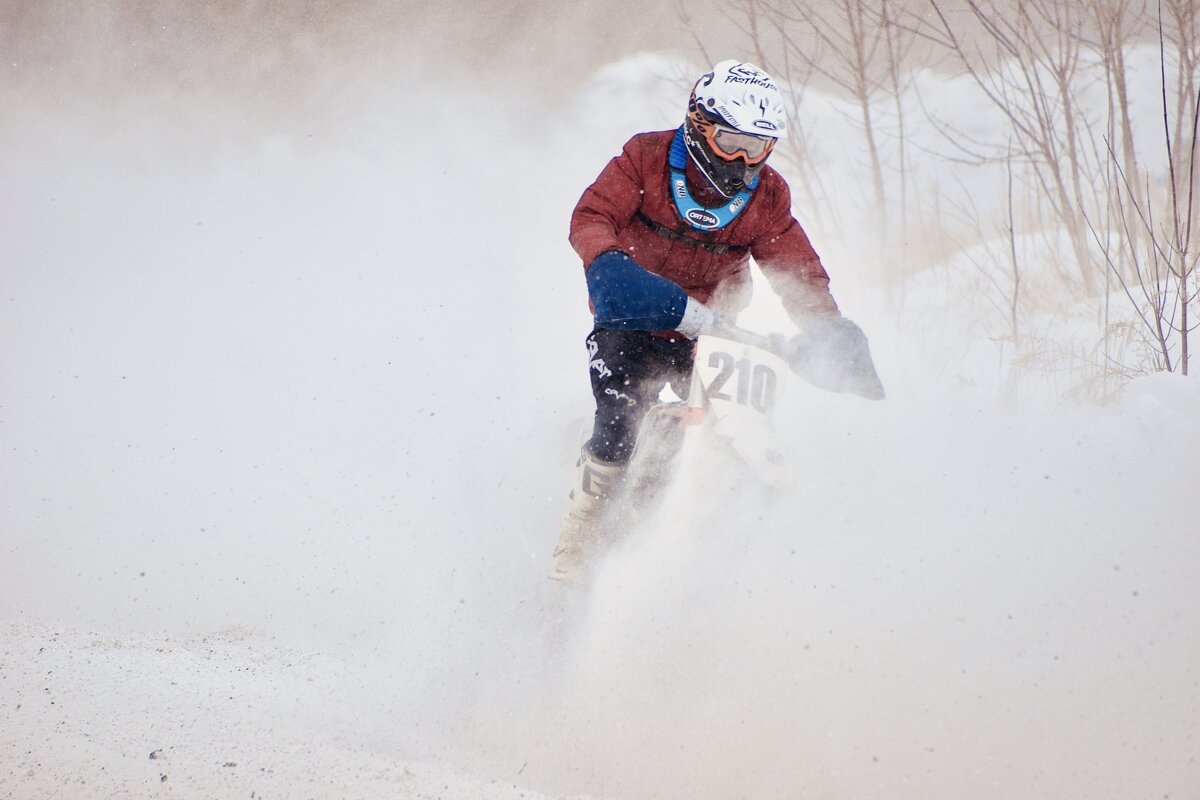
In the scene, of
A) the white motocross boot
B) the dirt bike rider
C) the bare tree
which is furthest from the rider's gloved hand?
the bare tree

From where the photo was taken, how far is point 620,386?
2.84m

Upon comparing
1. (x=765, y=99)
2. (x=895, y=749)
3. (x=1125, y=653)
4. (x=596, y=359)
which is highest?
(x=765, y=99)

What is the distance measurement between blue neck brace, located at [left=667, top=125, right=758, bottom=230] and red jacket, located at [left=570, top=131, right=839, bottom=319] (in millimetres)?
22

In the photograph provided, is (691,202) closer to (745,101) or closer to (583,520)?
(745,101)

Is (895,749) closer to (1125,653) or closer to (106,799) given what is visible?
(1125,653)

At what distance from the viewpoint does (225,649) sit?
2.99 metres

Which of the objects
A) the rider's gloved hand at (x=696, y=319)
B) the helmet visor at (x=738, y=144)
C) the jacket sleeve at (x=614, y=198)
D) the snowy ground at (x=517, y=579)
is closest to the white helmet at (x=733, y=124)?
the helmet visor at (x=738, y=144)

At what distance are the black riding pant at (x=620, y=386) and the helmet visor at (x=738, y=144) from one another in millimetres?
680

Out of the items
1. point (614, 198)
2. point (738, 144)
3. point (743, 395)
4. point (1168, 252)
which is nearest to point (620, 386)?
point (743, 395)

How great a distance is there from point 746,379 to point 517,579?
1484 mm

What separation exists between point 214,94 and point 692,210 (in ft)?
22.8

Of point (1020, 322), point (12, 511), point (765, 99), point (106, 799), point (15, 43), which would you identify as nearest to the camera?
point (106, 799)

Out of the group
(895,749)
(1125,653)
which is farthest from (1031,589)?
(895,749)

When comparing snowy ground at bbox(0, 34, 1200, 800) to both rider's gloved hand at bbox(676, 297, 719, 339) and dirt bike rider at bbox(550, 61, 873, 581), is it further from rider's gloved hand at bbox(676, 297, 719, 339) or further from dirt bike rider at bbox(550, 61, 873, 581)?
rider's gloved hand at bbox(676, 297, 719, 339)
